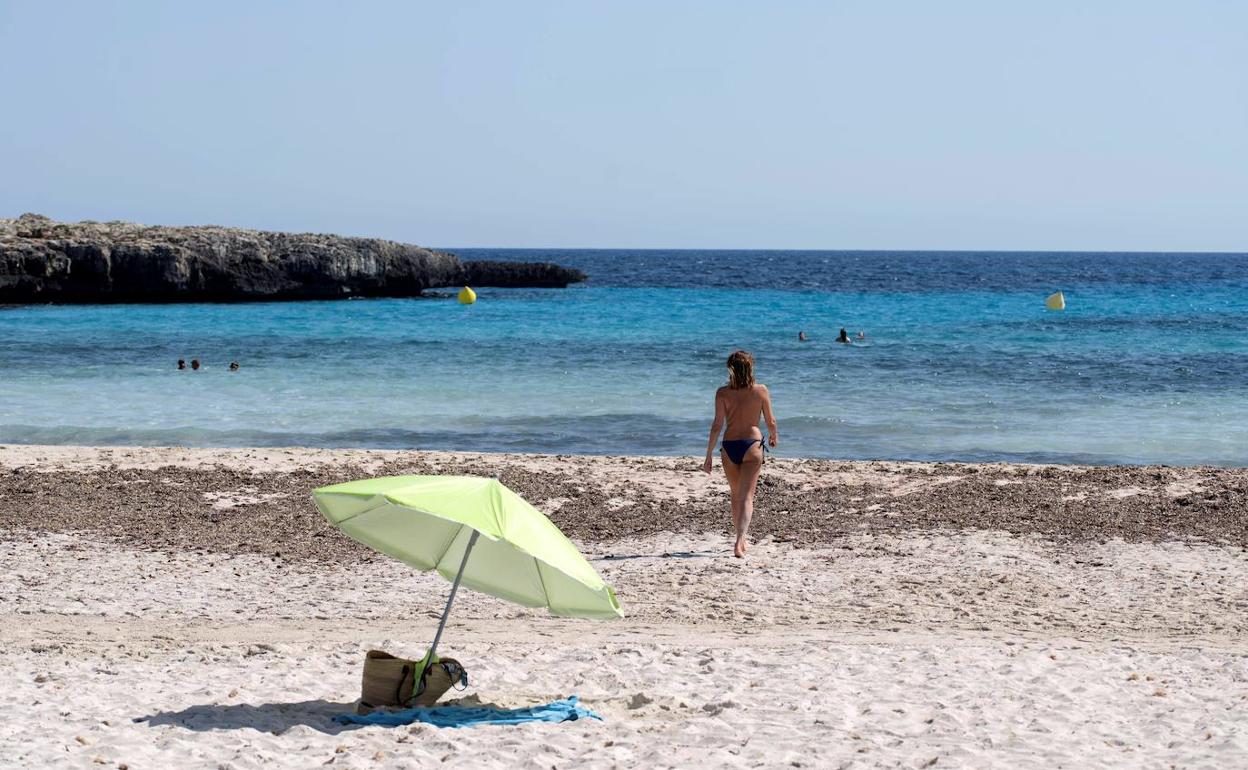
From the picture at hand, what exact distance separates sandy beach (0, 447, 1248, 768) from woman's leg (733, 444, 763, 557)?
241 millimetres

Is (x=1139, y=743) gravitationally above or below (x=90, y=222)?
below

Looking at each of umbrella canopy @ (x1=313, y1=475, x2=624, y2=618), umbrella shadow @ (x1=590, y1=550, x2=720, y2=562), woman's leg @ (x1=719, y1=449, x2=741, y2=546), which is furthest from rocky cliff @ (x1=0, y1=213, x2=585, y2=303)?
umbrella canopy @ (x1=313, y1=475, x2=624, y2=618)

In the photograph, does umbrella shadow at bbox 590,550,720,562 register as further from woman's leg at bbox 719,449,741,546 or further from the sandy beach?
woman's leg at bbox 719,449,741,546

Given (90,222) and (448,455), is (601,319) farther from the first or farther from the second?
(448,455)

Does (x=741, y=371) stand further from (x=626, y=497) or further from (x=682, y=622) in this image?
(x=626, y=497)

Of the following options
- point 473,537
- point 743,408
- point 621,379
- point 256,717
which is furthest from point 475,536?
point 621,379

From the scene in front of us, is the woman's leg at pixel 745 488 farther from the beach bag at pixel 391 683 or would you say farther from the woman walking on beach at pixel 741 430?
the beach bag at pixel 391 683

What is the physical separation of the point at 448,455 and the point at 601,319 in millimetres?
29316

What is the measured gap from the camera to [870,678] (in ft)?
23.0

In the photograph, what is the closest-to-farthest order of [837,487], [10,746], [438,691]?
[10,746] → [438,691] → [837,487]

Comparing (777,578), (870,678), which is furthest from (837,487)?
(870,678)

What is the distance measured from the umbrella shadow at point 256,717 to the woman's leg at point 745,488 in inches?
185

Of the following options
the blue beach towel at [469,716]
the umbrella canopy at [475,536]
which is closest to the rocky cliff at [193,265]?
the umbrella canopy at [475,536]

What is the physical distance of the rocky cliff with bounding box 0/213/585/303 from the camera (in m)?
48.1
